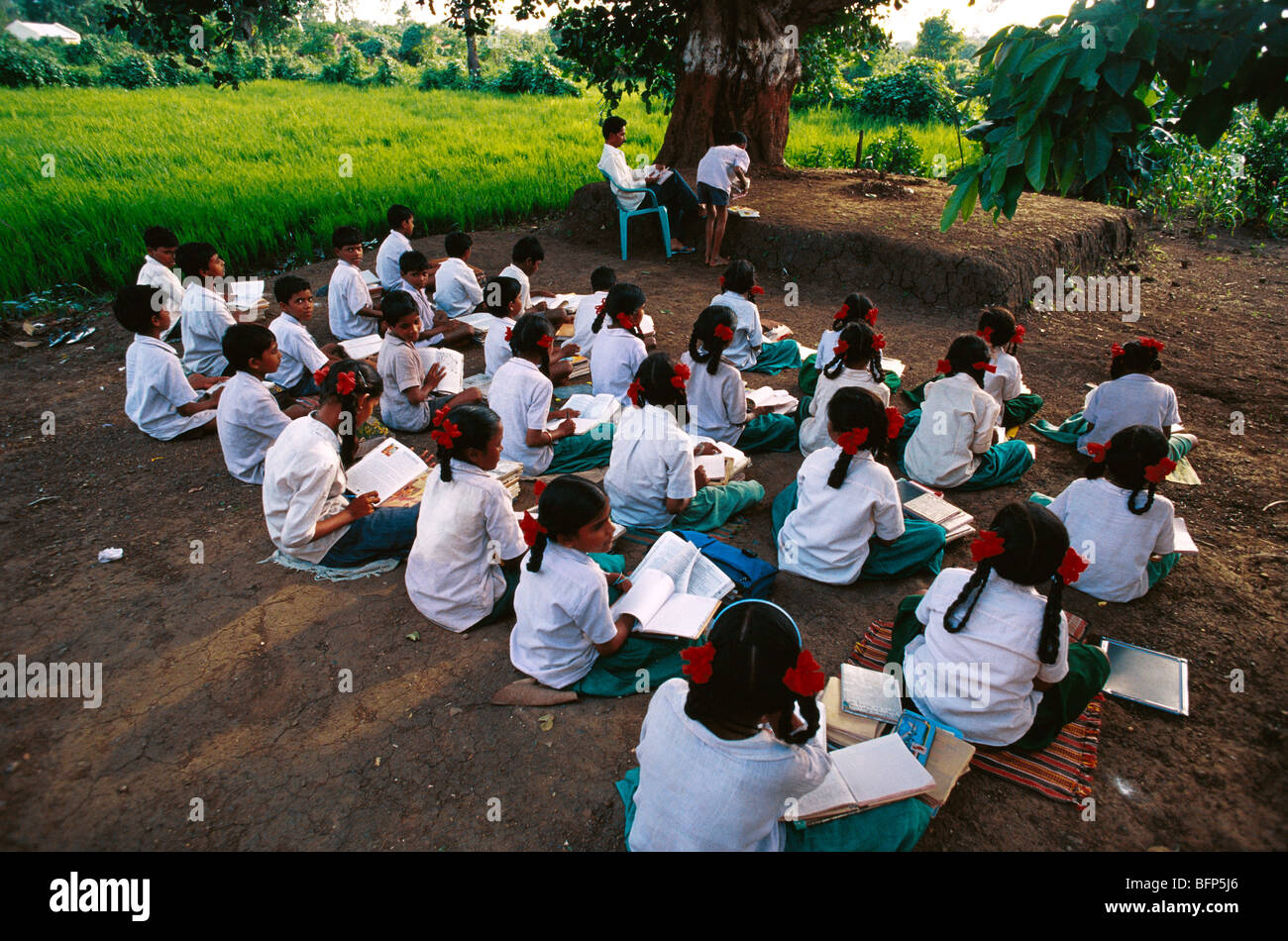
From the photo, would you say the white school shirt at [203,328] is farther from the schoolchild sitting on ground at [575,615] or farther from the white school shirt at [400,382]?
the schoolchild sitting on ground at [575,615]

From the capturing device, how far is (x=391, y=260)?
694 cm

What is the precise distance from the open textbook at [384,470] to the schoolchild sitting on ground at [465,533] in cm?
90

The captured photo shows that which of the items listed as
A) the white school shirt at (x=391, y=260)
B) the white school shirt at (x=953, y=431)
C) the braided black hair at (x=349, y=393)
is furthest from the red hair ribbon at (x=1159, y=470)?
the white school shirt at (x=391, y=260)

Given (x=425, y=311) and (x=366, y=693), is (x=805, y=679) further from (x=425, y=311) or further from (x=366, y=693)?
(x=425, y=311)

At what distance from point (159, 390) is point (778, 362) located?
483 centimetres

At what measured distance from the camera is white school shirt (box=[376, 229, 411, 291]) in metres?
6.95

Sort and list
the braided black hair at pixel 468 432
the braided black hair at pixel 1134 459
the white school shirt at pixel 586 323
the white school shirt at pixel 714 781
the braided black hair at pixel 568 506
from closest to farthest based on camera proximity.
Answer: the white school shirt at pixel 714 781, the braided black hair at pixel 568 506, the braided black hair at pixel 468 432, the braided black hair at pixel 1134 459, the white school shirt at pixel 586 323

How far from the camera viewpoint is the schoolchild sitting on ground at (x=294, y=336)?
524 centimetres

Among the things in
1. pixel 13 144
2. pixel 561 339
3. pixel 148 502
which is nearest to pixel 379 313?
pixel 561 339

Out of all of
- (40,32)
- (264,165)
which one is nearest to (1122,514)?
(264,165)

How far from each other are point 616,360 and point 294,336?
244 cm

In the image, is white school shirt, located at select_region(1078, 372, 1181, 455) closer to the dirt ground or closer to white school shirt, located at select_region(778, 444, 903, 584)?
the dirt ground

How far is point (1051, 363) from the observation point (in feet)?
20.8
